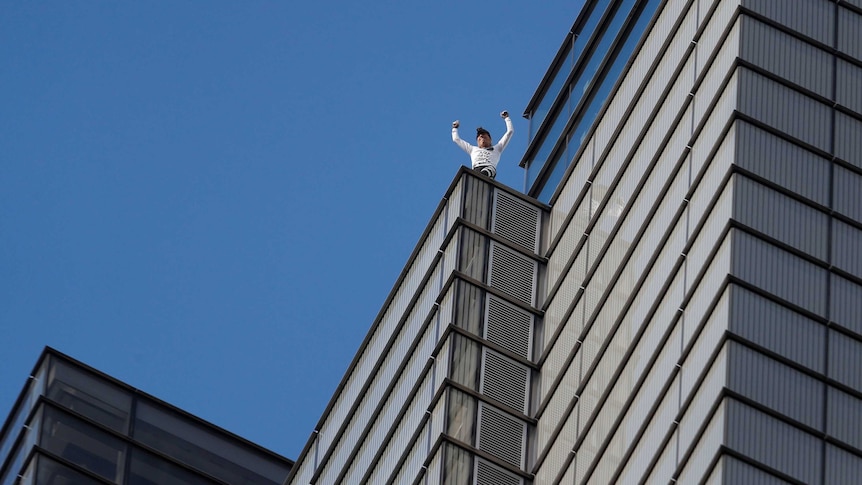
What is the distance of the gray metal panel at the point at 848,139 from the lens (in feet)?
169

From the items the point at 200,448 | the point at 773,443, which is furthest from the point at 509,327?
the point at 200,448

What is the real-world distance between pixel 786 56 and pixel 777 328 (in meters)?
7.45

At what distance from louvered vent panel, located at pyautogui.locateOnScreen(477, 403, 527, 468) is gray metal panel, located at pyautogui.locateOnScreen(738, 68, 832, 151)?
10368mm

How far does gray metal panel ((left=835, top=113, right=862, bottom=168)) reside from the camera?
51.4 meters

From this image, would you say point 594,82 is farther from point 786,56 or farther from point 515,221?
point 786,56

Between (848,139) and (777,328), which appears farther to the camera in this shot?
(848,139)

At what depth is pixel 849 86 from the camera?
5269 cm

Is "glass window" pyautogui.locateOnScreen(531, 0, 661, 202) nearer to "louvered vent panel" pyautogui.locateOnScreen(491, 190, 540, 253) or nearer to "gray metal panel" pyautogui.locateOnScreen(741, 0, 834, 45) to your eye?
"louvered vent panel" pyautogui.locateOnScreen(491, 190, 540, 253)

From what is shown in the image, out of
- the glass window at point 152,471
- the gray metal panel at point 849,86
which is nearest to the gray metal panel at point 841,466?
the gray metal panel at point 849,86

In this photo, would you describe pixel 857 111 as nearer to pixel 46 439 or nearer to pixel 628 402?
pixel 628 402

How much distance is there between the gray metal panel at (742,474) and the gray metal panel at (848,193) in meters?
7.22

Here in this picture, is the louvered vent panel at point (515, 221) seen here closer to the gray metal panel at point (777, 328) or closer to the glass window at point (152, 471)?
the gray metal panel at point (777, 328)

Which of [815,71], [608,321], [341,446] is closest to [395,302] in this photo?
[341,446]

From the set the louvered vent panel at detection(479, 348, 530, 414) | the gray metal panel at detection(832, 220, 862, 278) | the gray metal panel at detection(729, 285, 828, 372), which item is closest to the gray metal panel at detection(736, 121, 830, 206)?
the gray metal panel at detection(832, 220, 862, 278)
